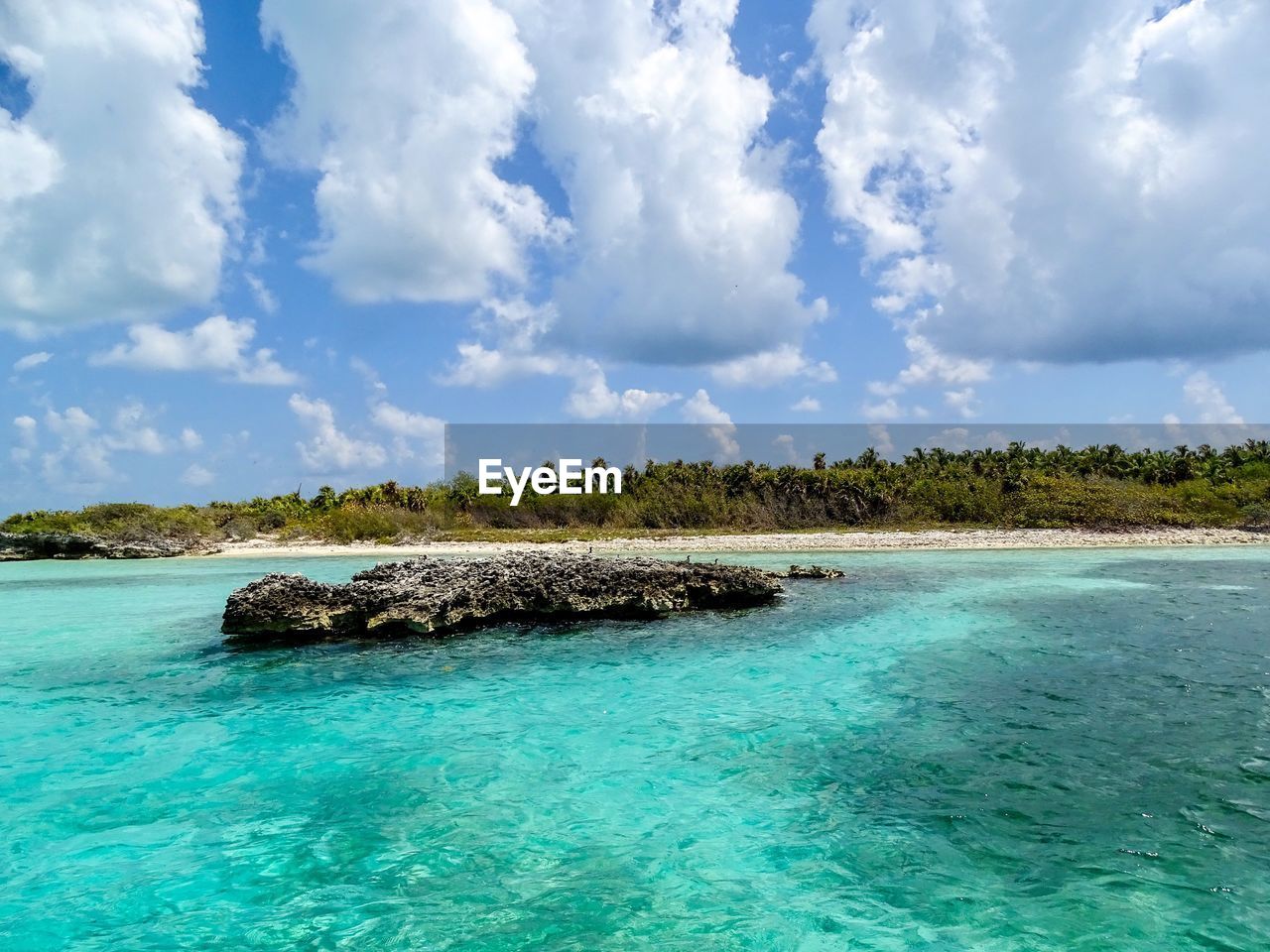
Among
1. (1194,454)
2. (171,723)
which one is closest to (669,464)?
(1194,454)

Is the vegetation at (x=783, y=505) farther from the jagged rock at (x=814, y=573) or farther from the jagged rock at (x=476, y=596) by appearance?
the jagged rock at (x=476, y=596)

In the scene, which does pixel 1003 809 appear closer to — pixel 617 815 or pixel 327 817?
pixel 617 815

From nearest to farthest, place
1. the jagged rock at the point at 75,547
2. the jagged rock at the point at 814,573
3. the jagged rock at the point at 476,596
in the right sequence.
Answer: the jagged rock at the point at 476,596
the jagged rock at the point at 814,573
the jagged rock at the point at 75,547

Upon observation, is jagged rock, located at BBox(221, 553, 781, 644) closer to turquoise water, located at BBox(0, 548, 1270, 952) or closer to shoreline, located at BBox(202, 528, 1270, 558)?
turquoise water, located at BBox(0, 548, 1270, 952)

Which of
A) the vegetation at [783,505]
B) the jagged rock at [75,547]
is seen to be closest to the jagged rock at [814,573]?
the vegetation at [783,505]

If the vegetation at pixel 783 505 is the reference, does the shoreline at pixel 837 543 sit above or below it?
below
